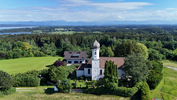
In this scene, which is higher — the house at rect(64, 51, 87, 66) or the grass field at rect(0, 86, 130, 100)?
the house at rect(64, 51, 87, 66)

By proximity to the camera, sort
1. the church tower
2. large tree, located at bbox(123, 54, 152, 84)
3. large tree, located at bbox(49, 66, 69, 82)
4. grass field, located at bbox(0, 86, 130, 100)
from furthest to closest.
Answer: the church tower
large tree, located at bbox(49, 66, 69, 82)
large tree, located at bbox(123, 54, 152, 84)
grass field, located at bbox(0, 86, 130, 100)

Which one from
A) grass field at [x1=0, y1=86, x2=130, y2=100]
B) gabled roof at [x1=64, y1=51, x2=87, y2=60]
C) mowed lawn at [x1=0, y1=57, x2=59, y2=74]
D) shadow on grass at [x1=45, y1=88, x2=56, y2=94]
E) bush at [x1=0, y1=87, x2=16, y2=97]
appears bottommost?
grass field at [x1=0, y1=86, x2=130, y2=100]

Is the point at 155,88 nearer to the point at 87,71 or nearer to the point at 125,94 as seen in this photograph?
the point at 125,94

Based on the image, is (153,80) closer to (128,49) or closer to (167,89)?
(167,89)

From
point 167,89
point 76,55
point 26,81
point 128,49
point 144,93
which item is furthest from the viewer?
point 76,55

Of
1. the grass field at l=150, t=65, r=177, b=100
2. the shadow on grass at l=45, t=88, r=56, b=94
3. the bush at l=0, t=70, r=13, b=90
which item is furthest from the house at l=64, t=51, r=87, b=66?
the grass field at l=150, t=65, r=177, b=100

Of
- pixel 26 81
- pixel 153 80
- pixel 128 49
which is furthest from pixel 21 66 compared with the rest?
pixel 153 80

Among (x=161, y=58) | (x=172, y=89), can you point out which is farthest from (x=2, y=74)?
(x=161, y=58)

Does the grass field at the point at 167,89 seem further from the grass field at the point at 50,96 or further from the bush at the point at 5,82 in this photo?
the bush at the point at 5,82

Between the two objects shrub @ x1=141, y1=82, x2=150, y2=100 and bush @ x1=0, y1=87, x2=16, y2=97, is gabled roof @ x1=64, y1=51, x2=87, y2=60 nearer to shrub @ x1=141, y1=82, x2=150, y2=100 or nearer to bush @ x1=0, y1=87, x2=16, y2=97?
bush @ x1=0, y1=87, x2=16, y2=97

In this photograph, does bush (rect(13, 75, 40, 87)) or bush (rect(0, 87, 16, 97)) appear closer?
bush (rect(0, 87, 16, 97))

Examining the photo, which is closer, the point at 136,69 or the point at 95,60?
the point at 136,69

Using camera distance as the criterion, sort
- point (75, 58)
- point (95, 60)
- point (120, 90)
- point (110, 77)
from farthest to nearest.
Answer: point (75, 58)
point (95, 60)
point (110, 77)
point (120, 90)

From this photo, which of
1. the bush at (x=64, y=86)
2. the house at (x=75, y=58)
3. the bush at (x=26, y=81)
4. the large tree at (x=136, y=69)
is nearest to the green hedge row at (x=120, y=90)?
the large tree at (x=136, y=69)
